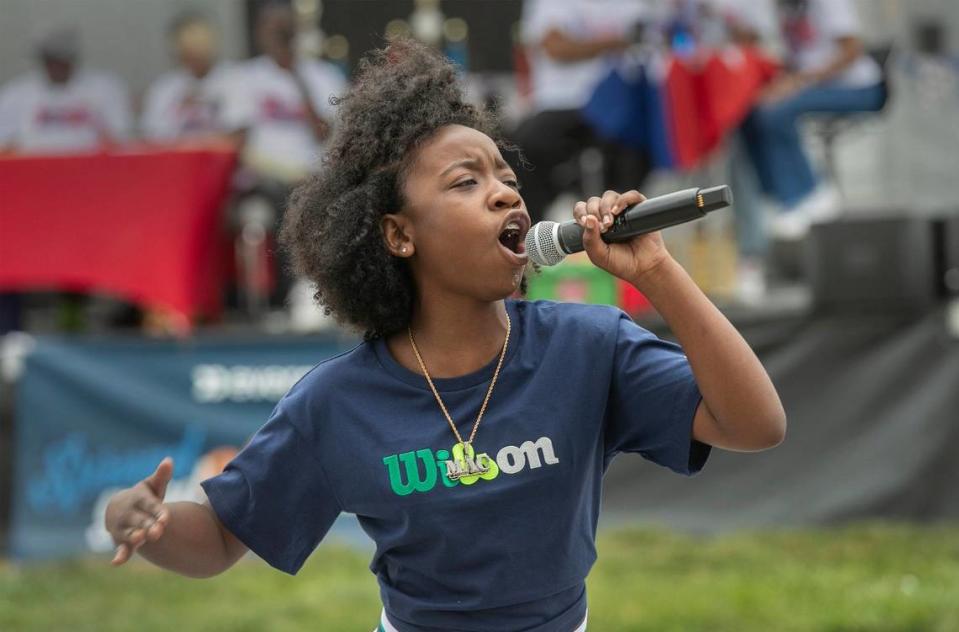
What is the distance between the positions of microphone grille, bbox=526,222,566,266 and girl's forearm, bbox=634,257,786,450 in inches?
5.3

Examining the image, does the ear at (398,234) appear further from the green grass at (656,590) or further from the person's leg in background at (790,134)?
the person's leg in background at (790,134)

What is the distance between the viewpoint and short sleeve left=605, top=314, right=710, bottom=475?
6.99ft

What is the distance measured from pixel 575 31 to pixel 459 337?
4145 mm

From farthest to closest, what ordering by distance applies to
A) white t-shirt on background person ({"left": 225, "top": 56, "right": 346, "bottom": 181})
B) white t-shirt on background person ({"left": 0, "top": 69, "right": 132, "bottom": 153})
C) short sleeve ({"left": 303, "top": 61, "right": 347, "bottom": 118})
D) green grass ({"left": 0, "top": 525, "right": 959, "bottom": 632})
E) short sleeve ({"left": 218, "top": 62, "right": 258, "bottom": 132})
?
1. white t-shirt on background person ({"left": 0, "top": 69, "right": 132, "bottom": 153})
2. short sleeve ({"left": 303, "top": 61, "right": 347, "bottom": 118})
3. short sleeve ({"left": 218, "top": 62, "right": 258, "bottom": 132})
4. white t-shirt on background person ({"left": 225, "top": 56, "right": 346, "bottom": 181})
5. green grass ({"left": 0, "top": 525, "right": 959, "bottom": 632})

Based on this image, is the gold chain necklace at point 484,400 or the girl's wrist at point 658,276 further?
the gold chain necklace at point 484,400

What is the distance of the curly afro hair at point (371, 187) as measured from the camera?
2.31 meters

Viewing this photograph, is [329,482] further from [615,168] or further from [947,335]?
[615,168]

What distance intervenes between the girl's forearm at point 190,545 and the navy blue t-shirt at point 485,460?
34 mm

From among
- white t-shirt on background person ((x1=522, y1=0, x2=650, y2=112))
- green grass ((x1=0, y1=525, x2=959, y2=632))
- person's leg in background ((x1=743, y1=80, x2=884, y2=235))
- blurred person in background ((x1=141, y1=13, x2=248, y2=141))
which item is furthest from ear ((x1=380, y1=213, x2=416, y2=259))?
blurred person in background ((x1=141, y1=13, x2=248, y2=141))

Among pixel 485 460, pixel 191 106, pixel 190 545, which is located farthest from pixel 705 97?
pixel 190 545

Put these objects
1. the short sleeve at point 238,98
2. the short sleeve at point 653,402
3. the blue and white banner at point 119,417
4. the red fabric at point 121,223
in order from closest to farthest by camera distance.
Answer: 1. the short sleeve at point 653,402
2. the blue and white banner at point 119,417
3. the red fabric at point 121,223
4. the short sleeve at point 238,98

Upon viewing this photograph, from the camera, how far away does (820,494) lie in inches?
205

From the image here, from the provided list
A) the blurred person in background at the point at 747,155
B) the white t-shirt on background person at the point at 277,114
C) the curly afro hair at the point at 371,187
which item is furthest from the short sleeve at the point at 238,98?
the curly afro hair at the point at 371,187

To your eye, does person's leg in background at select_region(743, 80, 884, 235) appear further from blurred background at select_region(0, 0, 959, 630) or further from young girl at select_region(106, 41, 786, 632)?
young girl at select_region(106, 41, 786, 632)
